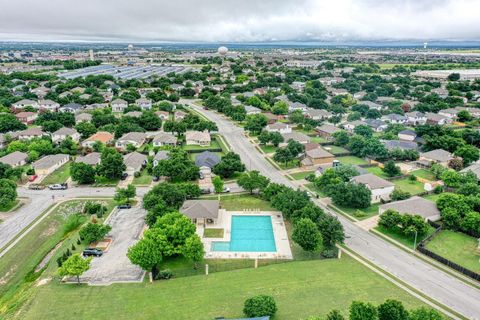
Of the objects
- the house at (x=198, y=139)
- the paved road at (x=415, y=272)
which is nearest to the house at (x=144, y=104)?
the house at (x=198, y=139)

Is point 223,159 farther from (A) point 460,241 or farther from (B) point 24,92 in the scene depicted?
(B) point 24,92

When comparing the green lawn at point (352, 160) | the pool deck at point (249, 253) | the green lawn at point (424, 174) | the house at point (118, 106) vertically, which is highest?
the house at point (118, 106)

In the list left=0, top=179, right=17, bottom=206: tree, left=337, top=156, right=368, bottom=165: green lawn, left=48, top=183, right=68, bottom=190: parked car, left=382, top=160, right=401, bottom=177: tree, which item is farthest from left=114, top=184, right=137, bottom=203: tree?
left=382, top=160, right=401, bottom=177: tree

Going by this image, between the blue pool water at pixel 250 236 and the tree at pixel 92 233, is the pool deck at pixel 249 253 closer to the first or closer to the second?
the blue pool water at pixel 250 236

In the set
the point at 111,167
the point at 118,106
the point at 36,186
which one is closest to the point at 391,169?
the point at 111,167

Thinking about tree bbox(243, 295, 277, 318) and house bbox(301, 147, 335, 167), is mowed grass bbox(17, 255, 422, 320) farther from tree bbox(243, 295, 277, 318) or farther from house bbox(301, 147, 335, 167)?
house bbox(301, 147, 335, 167)

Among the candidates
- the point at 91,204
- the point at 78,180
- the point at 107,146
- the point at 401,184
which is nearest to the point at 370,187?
the point at 401,184
